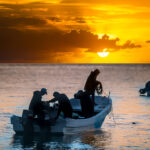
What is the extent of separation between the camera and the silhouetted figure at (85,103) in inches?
867

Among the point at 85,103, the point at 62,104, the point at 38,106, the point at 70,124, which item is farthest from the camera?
the point at 85,103

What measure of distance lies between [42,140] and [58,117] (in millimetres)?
1182

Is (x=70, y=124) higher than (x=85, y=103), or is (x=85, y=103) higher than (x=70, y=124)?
(x=85, y=103)

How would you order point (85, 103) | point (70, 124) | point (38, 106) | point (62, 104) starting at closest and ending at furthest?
point (38, 106) → point (62, 104) → point (70, 124) → point (85, 103)

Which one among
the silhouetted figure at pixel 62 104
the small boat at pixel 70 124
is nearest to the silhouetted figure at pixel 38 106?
the small boat at pixel 70 124

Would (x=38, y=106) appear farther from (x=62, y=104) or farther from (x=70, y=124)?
(x=70, y=124)

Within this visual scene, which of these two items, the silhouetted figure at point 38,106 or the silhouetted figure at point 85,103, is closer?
the silhouetted figure at point 38,106

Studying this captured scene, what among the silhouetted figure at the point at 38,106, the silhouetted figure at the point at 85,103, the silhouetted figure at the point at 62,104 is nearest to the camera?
the silhouetted figure at the point at 38,106

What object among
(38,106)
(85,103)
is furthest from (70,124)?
(85,103)

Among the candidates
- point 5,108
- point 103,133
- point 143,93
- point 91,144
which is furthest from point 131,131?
point 143,93

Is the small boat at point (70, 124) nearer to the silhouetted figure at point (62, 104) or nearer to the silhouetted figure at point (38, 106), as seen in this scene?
the silhouetted figure at point (62, 104)

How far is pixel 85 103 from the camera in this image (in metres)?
22.0

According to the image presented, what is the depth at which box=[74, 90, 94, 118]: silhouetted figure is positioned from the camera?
22016 millimetres

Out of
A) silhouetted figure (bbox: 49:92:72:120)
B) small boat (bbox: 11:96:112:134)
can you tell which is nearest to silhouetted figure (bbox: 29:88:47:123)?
small boat (bbox: 11:96:112:134)
